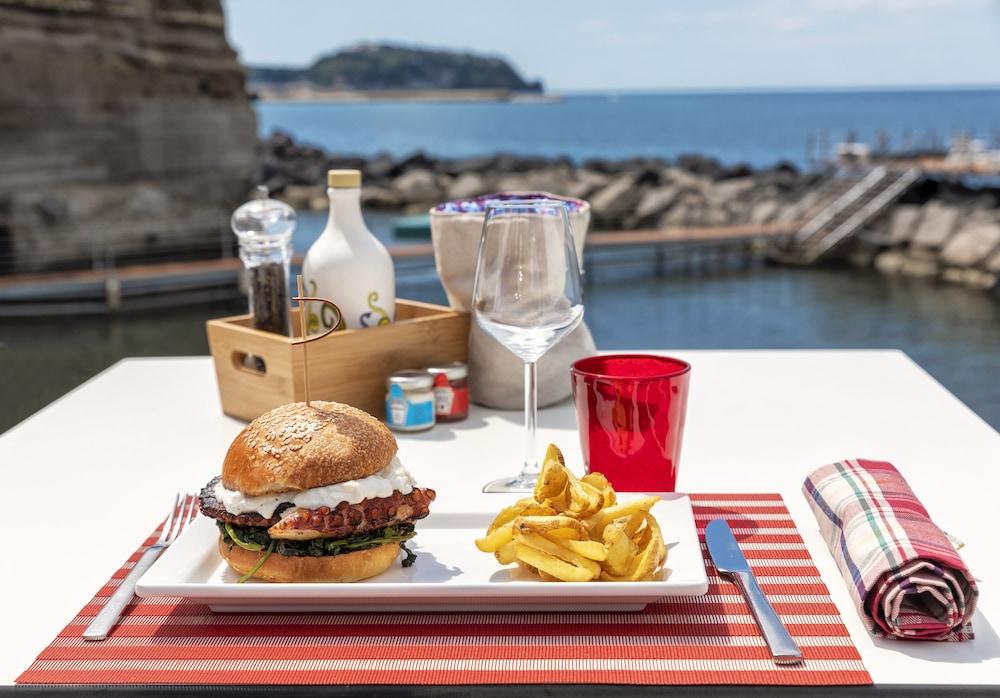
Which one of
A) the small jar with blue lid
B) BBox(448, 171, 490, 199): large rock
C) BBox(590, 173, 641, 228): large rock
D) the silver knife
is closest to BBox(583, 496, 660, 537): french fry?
Answer: the silver knife

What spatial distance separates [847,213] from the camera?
23.2 meters

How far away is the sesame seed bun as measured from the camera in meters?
1.11

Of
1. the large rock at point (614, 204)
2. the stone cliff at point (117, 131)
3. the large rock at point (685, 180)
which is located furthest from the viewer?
the large rock at point (685, 180)

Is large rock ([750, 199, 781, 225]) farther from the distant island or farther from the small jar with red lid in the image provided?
the distant island

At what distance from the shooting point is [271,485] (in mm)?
1113

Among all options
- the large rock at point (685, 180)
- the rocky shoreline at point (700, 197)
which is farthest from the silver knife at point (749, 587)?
the large rock at point (685, 180)

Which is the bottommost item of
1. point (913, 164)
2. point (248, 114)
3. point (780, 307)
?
point (780, 307)

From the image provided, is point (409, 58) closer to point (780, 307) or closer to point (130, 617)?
point (780, 307)

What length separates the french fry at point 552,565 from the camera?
1070mm

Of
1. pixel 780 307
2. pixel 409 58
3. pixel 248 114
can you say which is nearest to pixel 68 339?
pixel 248 114

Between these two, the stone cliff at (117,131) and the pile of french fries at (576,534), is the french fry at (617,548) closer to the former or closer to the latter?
the pile of french fries at (576,534)

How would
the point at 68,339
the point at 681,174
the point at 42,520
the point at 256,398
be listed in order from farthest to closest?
1. the point at 681,174
2. the point at 68,339
3. the point at 256,398
4. the point at 42,520

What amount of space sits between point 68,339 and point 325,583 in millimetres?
13926

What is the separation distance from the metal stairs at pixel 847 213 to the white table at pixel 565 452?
20001 millimetres
